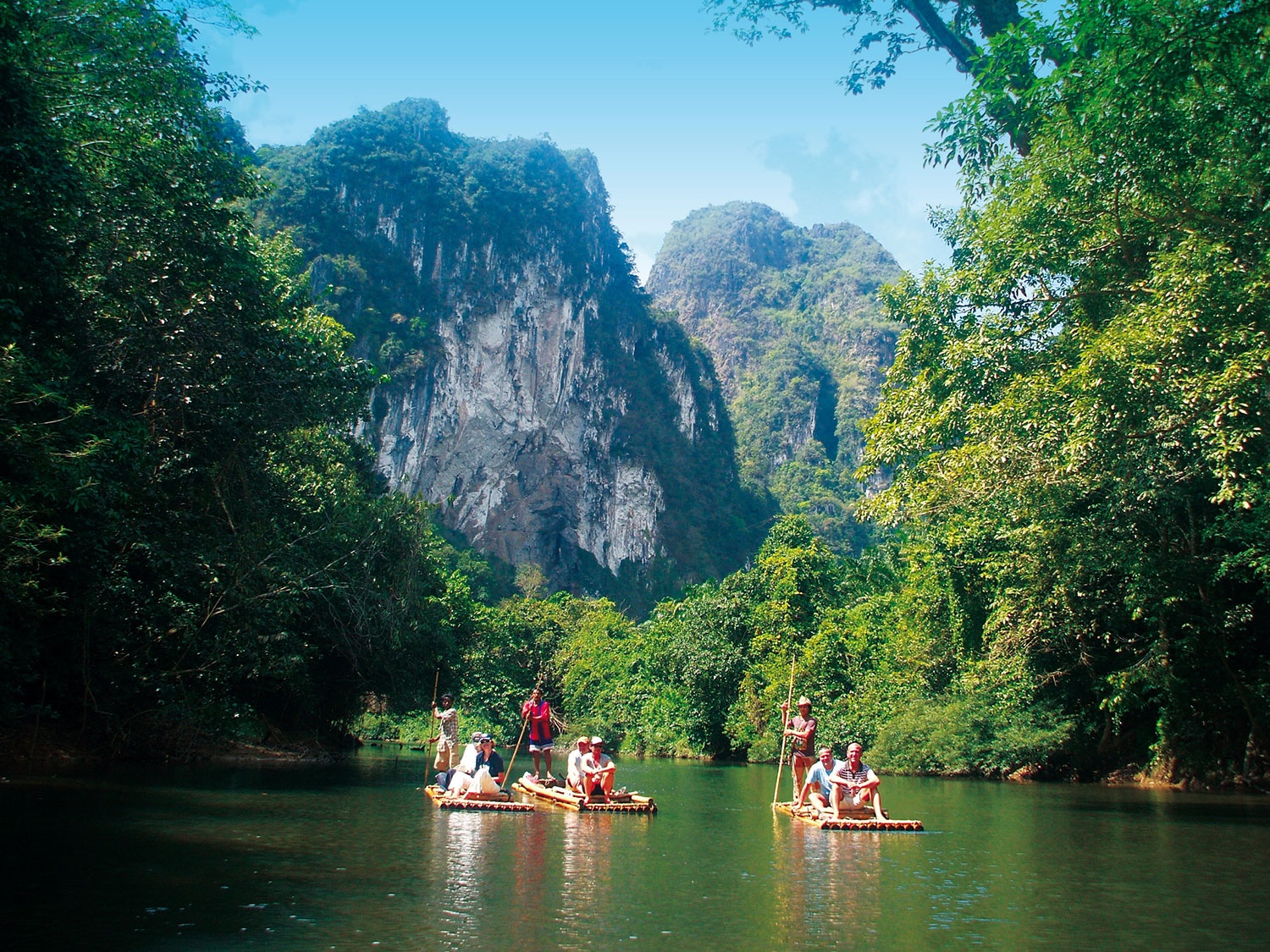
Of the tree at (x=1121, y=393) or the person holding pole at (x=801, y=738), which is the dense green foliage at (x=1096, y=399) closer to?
the tree at (x=1121, y=393)

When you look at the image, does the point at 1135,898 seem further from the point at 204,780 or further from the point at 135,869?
the point at 204,780

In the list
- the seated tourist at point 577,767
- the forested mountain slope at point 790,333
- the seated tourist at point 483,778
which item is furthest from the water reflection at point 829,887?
the forested mountain slope at point 790,333

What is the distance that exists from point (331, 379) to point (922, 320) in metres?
9.64

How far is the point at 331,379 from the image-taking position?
1575 centimetres

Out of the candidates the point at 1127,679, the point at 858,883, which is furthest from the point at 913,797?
the point at 858,883

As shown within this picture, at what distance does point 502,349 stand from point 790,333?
6233cm

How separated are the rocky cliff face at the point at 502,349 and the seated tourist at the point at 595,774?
60.1 meters

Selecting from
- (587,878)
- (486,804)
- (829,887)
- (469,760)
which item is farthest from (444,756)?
(829,887)

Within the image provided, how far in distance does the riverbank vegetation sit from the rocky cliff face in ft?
175

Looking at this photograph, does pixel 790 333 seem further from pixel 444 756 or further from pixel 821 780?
pixel 821 780

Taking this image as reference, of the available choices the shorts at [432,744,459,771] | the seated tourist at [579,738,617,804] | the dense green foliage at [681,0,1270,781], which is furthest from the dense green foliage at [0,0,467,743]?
the dense green foliage at [681,0,1270,781]

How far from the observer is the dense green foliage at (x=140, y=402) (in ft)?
29.3

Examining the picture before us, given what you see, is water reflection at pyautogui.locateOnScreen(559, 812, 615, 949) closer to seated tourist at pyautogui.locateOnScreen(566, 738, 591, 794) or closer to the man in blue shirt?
seated tourist at pyautogui.locateOnScreen(566, 738, 591, 794)

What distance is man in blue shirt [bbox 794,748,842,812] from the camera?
1047cm
